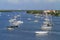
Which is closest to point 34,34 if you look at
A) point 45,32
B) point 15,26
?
point 45,32

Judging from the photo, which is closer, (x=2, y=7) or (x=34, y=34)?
(x=2, y=7)

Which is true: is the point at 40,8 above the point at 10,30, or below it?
above

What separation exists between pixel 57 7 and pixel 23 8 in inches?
11.7

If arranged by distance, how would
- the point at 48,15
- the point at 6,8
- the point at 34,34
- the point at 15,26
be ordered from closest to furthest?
the point at 6,8, the point at 34,34, the point at 15,26, the point at 48,15

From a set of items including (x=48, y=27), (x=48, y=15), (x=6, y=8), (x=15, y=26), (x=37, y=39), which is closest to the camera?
(x=6, y=8)

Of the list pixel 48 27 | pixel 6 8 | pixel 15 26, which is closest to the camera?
pixel 6 8

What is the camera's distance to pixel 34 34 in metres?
22.6

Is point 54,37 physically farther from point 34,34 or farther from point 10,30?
point 10,30

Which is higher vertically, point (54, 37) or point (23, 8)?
point (23, 8)

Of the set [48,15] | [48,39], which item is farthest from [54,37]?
[48,15]

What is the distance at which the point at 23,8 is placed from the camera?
2135mm

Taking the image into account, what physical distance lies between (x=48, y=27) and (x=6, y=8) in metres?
22.5

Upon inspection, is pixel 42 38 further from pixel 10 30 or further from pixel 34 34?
pixel 10 30

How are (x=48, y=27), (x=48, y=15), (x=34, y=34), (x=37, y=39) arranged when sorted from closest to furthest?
(x=37, y=39)
(x=34, y=34)
(x=48, y=27)
(x=48, y=15)
